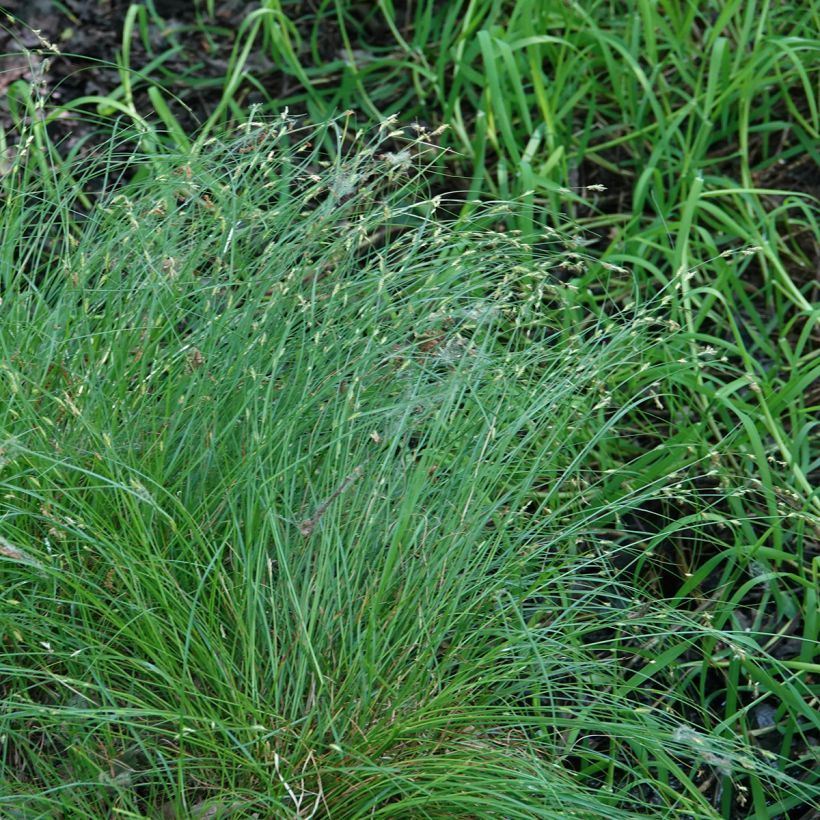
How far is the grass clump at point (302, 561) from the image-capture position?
5.41ft

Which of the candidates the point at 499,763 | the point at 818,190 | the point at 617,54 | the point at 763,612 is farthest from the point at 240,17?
the point at 499,763

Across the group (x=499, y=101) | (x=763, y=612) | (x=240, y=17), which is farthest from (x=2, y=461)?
(x=240, y=17)

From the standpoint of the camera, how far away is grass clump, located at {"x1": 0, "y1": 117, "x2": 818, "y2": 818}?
165 centimetres

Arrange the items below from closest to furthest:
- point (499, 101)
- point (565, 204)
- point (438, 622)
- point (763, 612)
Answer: point (438, 622) < point (763, 612) < point (499, 101) < point (565, 204)

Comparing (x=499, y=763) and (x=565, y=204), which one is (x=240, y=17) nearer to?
(x=565, y=204)

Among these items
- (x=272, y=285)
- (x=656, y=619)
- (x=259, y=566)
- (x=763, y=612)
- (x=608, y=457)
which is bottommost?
(x=763, y=612)

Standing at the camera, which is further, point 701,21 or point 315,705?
point 701,21

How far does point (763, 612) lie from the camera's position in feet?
7.88

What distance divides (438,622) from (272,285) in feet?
2.26

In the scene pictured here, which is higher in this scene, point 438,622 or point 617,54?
point 617,54

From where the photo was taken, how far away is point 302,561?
180 cm

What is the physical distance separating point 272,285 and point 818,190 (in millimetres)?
1892

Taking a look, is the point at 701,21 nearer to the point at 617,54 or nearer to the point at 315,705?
the point at 617,54

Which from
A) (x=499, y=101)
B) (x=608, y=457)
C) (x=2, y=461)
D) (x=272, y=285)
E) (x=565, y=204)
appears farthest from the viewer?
(x=565, y=204)
